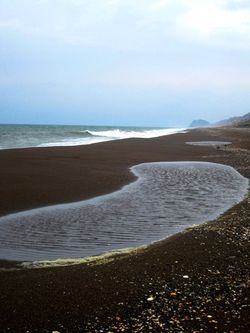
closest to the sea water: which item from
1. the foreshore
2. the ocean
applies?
the foreshore

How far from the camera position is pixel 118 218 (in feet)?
45.7

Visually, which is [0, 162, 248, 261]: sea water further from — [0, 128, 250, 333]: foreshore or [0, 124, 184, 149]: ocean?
[0, 124, 184, 149]: ocean

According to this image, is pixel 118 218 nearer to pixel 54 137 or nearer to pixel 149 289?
pixel 149 289

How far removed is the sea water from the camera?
1088cm

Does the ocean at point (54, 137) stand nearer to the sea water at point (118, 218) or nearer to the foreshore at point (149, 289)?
the sea water at point (118, 218)

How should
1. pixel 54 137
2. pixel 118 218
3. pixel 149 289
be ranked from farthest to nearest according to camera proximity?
pixel 54 137
pixel 118 218
pixel 149 289

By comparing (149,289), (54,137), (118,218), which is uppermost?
(54,137)

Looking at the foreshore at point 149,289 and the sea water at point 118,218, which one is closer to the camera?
the foreshore at point 149,289

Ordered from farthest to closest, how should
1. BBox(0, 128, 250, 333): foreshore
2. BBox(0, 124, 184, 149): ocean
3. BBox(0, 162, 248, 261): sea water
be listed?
BBox(0, 124, 184, 149): ocean, BBox(0, 162, 248, 261): sea water, BBox(0, 128, 250, 333): foreshore

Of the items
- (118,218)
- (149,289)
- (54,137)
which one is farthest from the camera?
(54,137)

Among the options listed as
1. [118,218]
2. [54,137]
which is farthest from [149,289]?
[54,137]

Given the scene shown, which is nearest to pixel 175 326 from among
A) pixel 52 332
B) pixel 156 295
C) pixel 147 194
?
pixel 156 295

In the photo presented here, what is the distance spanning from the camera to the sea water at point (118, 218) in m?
10.9

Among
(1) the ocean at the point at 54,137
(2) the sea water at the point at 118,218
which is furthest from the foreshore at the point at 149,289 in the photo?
(1) the ocean at the point at 54,137
